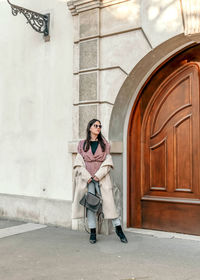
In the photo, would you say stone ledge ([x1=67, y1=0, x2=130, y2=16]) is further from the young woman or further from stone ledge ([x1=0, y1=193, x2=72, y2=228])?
stone ledge ([x1=0, y1=193, x2=72, y2=228])

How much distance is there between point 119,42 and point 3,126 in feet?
10.9

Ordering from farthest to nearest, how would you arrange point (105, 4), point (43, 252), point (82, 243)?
point (105, 4) < point (82, 243) < point (43, 252)

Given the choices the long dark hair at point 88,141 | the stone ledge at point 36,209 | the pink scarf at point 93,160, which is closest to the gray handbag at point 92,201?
the pink scarf at point 93,160

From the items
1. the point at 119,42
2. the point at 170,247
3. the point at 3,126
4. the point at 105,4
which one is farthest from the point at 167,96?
the point at 3,126

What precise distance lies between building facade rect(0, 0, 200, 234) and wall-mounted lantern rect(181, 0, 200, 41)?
123 millimetres

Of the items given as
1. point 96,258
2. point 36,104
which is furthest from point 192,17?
point 96,258

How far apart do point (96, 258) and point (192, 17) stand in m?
3.68

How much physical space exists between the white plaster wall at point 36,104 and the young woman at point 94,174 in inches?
46.4

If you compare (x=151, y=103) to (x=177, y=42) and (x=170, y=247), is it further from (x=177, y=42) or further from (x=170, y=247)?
(x=170, y=247)

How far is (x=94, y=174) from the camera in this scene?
5.11 metres

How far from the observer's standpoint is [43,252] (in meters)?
4.62

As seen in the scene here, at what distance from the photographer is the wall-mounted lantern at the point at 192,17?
4.99 meters

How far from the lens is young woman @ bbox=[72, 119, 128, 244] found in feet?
16.6

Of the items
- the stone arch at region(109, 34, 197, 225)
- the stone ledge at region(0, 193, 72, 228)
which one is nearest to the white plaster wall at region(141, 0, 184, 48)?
the stone arch at region(109, 34, 197, 225)
